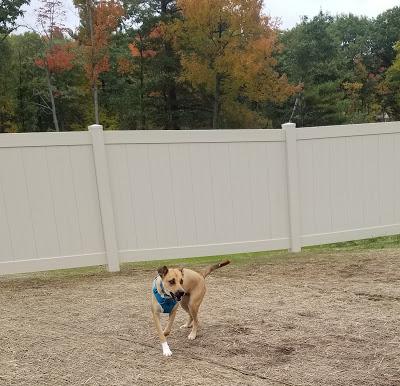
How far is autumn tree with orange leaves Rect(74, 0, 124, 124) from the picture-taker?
1133 inches

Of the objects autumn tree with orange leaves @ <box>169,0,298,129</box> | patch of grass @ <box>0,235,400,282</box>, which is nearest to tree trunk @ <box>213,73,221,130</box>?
autumn tree with orange leaves @ <box>169,0,298,129</box>

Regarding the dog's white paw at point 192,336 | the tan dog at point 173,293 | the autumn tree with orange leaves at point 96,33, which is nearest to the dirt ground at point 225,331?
the dog's white paw at point 192,336

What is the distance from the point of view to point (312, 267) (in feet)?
19.9

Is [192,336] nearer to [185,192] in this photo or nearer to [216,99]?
[185,192]

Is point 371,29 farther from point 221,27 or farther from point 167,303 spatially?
point 167,303

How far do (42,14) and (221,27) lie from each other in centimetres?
1153

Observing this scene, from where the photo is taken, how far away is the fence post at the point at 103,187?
585 cm

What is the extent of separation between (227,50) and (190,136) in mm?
21191

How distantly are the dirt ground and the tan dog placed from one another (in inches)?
6.7

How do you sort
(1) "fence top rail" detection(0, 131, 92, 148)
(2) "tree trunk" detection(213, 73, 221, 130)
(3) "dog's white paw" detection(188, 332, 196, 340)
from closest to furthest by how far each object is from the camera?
1. (3) "dog's white paw" detection(188, 332, 196, 340)
2. (1) "fence top rail" detection(0, 131, 92, 148)
3. (2) "tree trunk" detection(213, 73, 221, 130)

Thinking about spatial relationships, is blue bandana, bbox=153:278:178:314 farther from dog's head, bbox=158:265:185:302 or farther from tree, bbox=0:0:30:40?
tree, bbox=0:0:30:40

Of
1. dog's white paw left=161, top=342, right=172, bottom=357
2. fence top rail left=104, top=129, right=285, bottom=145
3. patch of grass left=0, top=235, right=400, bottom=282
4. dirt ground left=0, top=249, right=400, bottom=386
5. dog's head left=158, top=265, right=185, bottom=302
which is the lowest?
patch of grass left=0, top=235, right=400, bottom=282

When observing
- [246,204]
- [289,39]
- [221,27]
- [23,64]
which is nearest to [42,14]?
[23,64]

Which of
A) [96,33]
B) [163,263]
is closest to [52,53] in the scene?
[96,33]
